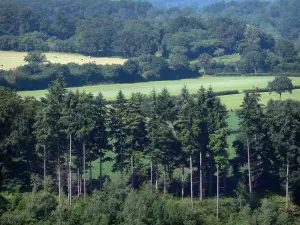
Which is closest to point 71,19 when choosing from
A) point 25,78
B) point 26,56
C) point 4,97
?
point 26,56

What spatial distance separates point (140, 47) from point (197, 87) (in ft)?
126

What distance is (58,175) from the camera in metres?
34.8

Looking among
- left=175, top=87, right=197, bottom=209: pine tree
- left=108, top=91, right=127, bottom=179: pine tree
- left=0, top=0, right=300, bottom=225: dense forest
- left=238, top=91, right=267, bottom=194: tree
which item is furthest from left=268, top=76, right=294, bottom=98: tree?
left=108, top=91, right=127, bottom=179: pine tree

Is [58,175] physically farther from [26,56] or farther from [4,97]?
[26,56]

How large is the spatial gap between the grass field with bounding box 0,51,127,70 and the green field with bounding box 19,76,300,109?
11.9 metres

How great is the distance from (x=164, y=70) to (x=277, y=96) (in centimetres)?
2486

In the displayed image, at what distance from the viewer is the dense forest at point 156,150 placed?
3416 cm

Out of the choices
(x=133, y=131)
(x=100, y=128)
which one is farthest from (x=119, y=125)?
(x=100, y=128)

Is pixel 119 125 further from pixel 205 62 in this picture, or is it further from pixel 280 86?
pixel 205 62

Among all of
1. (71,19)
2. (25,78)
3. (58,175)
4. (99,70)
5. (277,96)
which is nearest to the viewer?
(58,175)

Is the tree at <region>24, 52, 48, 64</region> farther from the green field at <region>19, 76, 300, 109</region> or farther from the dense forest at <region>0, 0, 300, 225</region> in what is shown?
the dense forest at <region>0, 0, 300, 225</region>

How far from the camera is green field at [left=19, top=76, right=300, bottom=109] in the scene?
6319 centimetres

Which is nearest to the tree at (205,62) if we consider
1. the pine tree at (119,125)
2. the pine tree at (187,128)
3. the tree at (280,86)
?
the tree at (280,86)

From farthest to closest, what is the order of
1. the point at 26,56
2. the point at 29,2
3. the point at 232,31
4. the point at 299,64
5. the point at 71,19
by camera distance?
the point at 29,2
the point at 71,19
the point at 232,31
the point at 299,64
the point at 26,56
